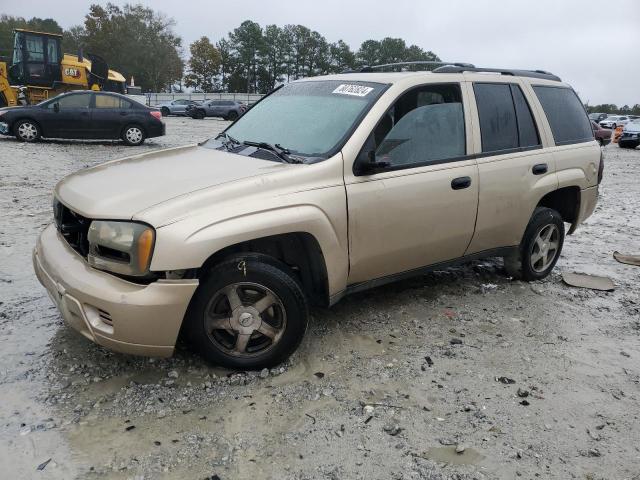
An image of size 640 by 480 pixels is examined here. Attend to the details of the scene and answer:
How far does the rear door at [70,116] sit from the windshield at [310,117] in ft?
37.3

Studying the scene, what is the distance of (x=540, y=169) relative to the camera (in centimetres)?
455

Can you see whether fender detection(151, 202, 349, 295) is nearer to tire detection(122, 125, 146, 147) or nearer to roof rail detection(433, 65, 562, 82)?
roof rail detection(433, 65, 562, 82)

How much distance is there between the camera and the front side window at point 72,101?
14.1 metres

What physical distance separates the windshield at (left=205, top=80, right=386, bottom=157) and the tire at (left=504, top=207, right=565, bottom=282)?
1.99 meters

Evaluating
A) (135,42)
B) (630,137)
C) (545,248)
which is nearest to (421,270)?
(545,248)

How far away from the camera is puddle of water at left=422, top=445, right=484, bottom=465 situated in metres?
2.60

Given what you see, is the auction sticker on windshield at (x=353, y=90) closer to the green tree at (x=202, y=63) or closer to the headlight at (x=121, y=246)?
the headlight at (x=121, y=246)

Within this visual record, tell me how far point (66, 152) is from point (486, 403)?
1233 cm

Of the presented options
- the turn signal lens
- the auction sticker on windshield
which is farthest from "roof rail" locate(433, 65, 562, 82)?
the turn signal lens

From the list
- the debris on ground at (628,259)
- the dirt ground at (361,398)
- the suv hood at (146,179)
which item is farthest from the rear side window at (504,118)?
the debris on ground at (628,259)

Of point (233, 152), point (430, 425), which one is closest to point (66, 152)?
point (233, 152)

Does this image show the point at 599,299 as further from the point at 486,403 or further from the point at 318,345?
the point at 318,345

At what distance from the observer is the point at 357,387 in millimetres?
3182

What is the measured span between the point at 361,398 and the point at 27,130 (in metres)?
13.9
